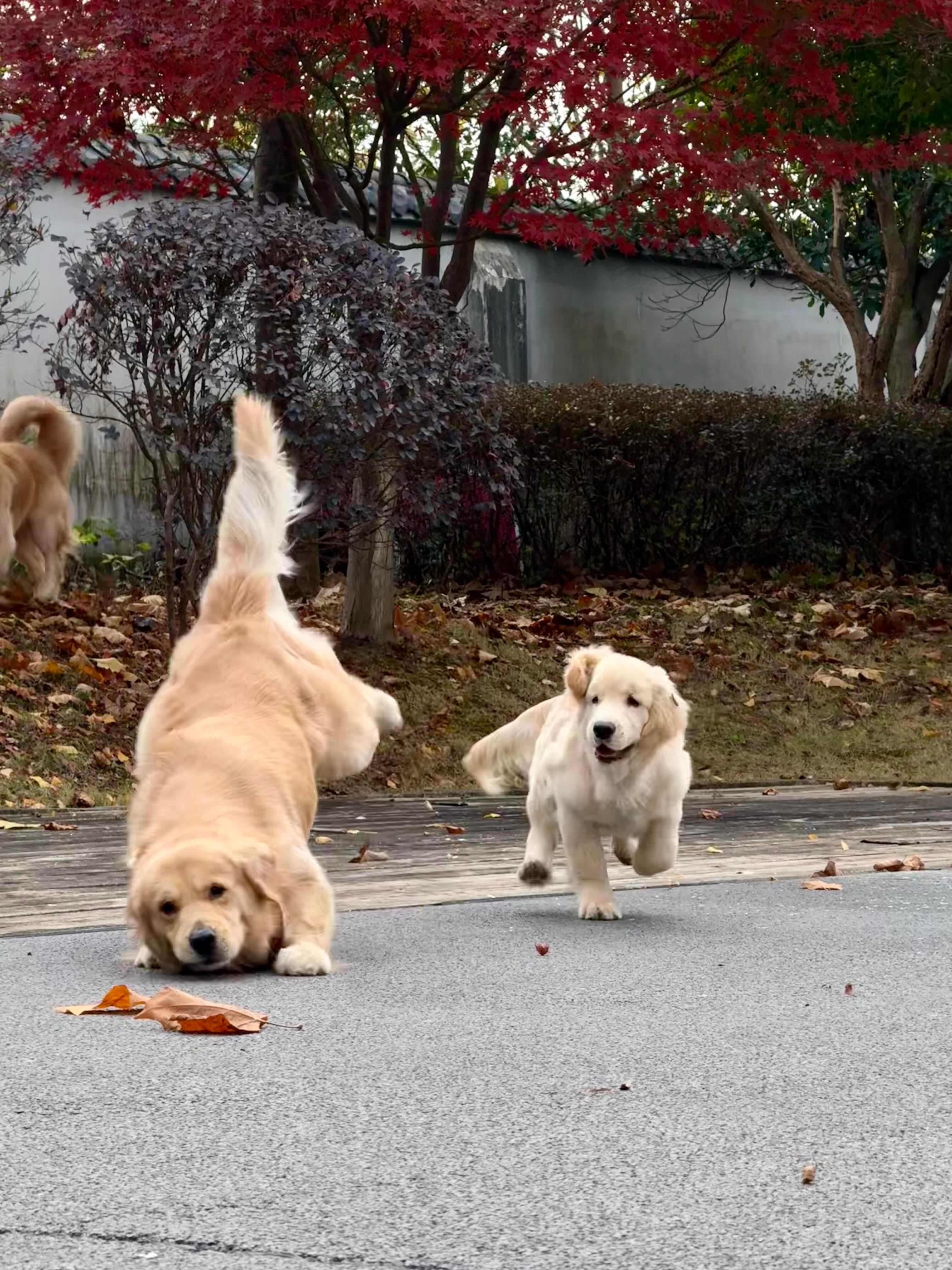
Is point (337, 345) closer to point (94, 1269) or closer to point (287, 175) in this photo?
point (287, 175)

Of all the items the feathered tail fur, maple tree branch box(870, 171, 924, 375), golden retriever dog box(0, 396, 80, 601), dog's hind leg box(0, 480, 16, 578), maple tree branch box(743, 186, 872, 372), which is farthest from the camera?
maple tree branch box(743, 186, 872, 372)

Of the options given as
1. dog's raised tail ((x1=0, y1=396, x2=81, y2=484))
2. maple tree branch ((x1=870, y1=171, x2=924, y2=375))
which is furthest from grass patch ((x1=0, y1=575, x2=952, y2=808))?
maple tree branch ((x1=870, y1=171, x2=924, y2=375))

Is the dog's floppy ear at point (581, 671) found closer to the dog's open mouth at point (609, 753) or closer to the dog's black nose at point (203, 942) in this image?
the dog's open mouth at point (609, 753)

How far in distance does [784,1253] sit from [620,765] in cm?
334

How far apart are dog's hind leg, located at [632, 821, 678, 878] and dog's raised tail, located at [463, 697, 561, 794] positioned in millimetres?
990

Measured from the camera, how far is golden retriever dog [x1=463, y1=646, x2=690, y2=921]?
6035mm

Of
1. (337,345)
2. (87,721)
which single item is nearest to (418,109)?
(337,345)

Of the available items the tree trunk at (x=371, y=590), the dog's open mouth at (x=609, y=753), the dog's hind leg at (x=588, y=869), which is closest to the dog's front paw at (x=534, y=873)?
the dog's hind leg at (x=588, y=869)

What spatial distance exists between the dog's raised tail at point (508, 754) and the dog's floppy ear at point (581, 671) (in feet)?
3.33

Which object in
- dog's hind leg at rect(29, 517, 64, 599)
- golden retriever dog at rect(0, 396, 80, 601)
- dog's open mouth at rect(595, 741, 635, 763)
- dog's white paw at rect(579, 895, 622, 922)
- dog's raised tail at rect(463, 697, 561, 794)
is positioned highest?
golden retriever dog at rect(0, 396, 80, 601)

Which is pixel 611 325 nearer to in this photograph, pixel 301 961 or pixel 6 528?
pixel 6 528

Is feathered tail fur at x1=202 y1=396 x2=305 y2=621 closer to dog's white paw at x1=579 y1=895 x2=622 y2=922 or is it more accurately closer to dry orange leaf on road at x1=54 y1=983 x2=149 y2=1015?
dog's white paw at x1=579 y1=895 x2=622 y2=922

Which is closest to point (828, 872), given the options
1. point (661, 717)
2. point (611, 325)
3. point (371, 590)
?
point (661, 717)

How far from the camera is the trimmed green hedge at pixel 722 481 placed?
49.9 feet
